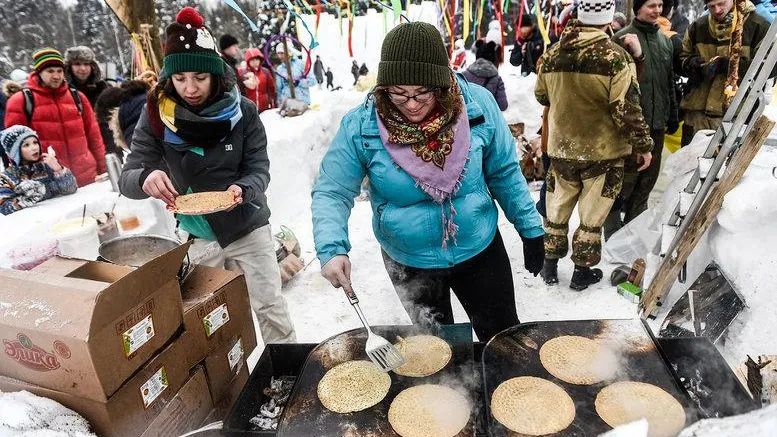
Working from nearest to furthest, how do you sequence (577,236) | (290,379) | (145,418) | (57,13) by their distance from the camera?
(145,418) < (290,379) < (577,236) < (57,13)

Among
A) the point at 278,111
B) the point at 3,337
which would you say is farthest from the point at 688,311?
the point at 278,111

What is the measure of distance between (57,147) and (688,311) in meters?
5.58

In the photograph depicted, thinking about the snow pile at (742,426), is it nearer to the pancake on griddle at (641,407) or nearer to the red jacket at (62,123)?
the pancake on griddle at (641,407)

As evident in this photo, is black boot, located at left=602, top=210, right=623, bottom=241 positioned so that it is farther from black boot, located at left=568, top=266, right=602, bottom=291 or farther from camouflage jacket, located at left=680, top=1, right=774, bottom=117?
camouflage jacket, located at left=680, top=1, right=774, bottom=117

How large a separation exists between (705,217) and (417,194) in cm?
177

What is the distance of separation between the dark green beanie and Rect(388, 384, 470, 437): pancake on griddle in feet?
3.81

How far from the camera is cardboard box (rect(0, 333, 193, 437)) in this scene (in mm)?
1430

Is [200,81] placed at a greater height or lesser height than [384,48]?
lesser

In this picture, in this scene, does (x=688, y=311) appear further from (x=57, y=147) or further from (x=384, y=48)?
(x=57, y=147)

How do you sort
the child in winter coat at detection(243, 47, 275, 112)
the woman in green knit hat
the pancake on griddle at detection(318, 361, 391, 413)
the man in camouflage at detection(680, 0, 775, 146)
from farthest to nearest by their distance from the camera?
the child in winter coat at detection(243, 47, 275, 112) → the man in camouflage at detection(680, 0, 775, 146) → the woman in green knit hat → the pancake on griddle at detection(318, 361, 391, 413)

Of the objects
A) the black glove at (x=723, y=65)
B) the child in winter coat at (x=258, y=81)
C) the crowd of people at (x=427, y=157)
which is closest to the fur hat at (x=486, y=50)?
the crowd of people at (x=427, y=157)

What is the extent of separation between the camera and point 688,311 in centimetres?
280

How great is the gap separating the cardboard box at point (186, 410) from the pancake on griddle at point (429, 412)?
0.73m

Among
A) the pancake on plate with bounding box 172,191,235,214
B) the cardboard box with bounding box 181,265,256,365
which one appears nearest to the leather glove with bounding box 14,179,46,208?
the pancake on plate with bounding box 172,191,235,214
